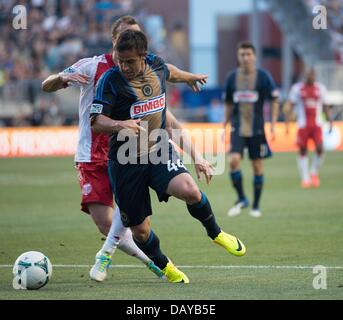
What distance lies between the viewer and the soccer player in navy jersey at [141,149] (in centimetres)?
838

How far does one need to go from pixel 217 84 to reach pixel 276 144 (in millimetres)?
11870

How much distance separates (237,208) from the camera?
51.3ft

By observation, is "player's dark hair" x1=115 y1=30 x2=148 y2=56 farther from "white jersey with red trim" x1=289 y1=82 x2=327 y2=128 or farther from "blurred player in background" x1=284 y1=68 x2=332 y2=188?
"white jersey with red trim" x1=289 y1=82 x2=327 y2=128

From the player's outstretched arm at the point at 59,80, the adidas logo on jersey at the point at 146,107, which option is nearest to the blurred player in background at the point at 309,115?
the player's outstretched arm at the point at 59,80

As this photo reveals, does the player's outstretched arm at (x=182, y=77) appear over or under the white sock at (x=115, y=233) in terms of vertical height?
over

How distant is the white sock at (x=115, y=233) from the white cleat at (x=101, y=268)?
0.21ft

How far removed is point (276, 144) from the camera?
31.0 m

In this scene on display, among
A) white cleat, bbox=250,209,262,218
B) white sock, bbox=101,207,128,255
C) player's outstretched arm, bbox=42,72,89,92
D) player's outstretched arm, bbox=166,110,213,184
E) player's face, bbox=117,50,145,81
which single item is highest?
player's face, bbox=117,50,145,81

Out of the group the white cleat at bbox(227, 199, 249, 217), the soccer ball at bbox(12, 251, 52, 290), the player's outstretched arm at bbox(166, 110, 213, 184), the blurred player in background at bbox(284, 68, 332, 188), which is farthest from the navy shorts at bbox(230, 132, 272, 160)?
the soccer ball at bbox(12, 251, 52, 290)

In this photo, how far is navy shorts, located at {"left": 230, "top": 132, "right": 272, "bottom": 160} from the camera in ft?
51.4

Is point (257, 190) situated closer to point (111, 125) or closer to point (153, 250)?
point (153, 250)

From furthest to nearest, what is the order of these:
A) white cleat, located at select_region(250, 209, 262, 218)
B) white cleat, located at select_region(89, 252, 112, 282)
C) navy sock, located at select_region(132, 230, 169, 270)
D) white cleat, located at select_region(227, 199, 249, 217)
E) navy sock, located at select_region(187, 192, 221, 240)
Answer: white cleat, located at select_region(227, 199, 249, 217), white cleat, located at select_region(250, 209, 262, 218), white cleat, located at select_region(89, 252, 112, 282), navy sock, located at select_region(132, 230, 169, 270), navy sock, located at select_region(187, 192, 221, 240)

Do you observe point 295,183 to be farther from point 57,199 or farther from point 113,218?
point 113,218

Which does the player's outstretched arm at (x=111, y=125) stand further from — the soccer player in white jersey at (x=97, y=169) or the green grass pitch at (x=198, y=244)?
the green grass pitch at (x=198, y=244)
